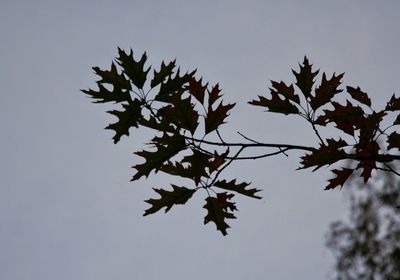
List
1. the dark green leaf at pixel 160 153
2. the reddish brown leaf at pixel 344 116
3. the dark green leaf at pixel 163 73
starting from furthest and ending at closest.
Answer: the dark green leaf at pixel 163 73, the reddish brown leaf at pixel 344 116, the dark green leaf at pixel 160 153

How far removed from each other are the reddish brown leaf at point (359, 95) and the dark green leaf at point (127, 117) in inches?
46.3

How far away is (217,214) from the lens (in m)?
2.23

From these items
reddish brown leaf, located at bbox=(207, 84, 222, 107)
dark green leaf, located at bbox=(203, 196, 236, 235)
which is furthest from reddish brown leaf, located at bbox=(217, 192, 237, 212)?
reddish brown leaf, located at bbox=(207, 84, 222, 107)

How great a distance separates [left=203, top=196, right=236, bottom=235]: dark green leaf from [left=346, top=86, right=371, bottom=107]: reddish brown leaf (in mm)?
950

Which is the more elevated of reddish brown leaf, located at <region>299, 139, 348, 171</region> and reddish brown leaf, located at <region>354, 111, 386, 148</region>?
reddish brown leaf, located at <region>354, 111, 386, 148</region>

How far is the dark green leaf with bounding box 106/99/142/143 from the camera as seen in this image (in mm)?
2150

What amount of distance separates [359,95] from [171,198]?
1.18 meters


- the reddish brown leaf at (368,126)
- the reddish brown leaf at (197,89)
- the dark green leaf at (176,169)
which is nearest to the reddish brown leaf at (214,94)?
the reddish brown leaf at (197,89)

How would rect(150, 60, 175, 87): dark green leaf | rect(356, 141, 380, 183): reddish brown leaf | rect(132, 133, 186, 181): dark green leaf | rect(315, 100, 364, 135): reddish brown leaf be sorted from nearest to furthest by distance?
rect(132, 133, 186, 181): dark green leaf → rect(356, 141, 380, 183): reddish brown leaf → rect(315, 100, 364, 135): reddish brown leaf → rect(150, 60, 175, 87): dark green leaf

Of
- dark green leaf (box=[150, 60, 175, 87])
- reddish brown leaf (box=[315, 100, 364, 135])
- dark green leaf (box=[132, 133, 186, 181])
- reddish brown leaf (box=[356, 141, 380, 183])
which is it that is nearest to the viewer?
dark green leaf (box=[132, 133, 186, 181])

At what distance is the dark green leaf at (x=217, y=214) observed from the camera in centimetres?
221

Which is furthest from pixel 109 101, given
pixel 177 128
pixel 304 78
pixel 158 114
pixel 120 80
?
pixel 304 78

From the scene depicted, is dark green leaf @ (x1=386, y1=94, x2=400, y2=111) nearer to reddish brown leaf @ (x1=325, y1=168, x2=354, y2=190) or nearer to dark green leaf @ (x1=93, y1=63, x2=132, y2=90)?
reddish brown leaf @ (x1=325, y1=168, x2=354, y2=190)

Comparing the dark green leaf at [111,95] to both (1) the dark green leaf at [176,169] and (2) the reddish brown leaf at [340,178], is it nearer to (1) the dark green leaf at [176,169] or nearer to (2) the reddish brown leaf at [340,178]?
(1) the dark green leaf at [176,169]
